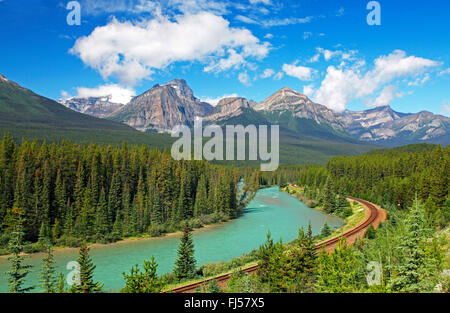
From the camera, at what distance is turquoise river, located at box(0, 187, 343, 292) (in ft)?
132

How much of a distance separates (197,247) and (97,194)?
2533 cm

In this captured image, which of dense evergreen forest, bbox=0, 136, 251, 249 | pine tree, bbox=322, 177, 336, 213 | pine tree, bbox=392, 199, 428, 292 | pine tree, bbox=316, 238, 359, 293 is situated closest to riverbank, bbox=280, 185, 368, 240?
pine tree, bbox=322, 177, 336, 213

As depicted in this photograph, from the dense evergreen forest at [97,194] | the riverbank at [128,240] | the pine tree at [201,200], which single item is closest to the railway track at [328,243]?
the riverbank at [128,240]

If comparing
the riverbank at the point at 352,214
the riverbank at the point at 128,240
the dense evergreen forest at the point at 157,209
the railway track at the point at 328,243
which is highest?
the dense evergreen forest at the point at 157,209

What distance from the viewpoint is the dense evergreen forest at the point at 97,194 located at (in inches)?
2109

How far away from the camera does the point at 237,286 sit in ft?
71.9

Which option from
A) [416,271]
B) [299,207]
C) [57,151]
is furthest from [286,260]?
[299,207]

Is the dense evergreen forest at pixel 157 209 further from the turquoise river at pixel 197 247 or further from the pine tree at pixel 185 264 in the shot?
the turquoise river at pixel 197 247

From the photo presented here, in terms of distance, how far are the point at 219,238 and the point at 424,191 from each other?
48.9m

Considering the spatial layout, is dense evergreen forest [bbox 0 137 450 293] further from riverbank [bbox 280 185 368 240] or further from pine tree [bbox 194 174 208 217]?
riverbank [bbox 280 185 368 240]

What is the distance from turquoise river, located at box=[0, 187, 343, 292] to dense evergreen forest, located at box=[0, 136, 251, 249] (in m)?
4.80

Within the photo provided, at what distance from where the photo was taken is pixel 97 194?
6203 centimetres

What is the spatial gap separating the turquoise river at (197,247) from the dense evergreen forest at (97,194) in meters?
4.80
